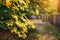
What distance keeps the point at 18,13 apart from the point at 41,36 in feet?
5.59

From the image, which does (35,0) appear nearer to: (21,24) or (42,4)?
(42,4)

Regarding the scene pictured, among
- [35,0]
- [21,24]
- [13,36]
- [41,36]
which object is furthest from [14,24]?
[35,0]

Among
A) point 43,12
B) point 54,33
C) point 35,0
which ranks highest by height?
point 35,0

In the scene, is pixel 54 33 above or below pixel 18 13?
below

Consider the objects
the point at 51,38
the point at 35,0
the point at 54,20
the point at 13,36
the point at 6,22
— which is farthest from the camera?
the point at 54,20

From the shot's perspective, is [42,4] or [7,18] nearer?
[7,18]

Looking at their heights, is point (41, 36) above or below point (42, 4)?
below

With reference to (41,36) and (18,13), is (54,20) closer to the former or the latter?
(41,36)

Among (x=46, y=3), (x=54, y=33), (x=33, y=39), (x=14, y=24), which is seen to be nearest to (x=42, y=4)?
(x=46, y=3)

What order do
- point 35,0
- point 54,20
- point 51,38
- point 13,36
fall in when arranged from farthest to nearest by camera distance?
1. point 54,20
2. point 35,0
3. point 51,38
4. point 13,36

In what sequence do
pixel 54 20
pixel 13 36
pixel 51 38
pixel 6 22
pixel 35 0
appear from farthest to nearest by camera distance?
pixel 54 20, pixel 35 0, pixel 51 38, pixel 13 36, pixel 6 22

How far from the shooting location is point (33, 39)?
681cm

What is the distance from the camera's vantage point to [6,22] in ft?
19.6

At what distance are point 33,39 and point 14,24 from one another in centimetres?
110
